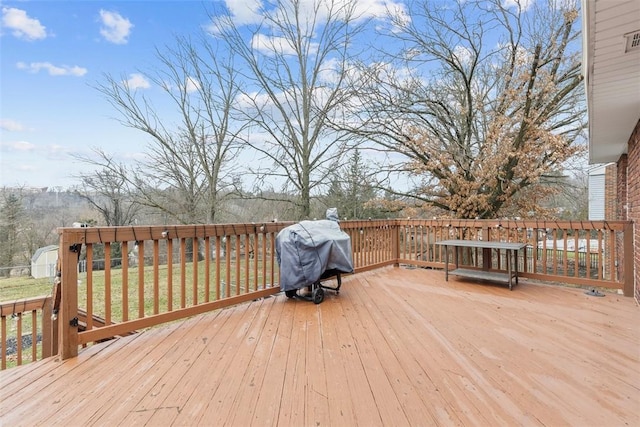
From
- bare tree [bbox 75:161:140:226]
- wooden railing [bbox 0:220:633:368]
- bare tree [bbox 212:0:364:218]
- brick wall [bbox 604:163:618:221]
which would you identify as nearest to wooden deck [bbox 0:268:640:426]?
wooden railing [bbox 0:220:633:368]

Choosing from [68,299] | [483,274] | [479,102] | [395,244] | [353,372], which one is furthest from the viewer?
[479,102]

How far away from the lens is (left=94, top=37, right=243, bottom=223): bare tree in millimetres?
9383

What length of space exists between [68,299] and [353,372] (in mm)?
2087

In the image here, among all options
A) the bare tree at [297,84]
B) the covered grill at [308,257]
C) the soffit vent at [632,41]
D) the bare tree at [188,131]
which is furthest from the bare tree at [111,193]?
the soffit vent at [632,41]

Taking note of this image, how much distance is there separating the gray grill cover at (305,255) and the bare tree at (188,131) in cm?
651

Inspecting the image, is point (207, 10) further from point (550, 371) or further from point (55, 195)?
point (550, 371)

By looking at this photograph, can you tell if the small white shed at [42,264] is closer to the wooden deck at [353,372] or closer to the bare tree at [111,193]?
the bare tree at [111,193]

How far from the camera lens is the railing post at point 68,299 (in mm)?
2146

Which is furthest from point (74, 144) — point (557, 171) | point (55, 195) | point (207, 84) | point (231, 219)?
point (557, 171)

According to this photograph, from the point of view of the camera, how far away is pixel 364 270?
5.14m

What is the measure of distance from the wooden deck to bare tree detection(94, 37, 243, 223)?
23.8 ft

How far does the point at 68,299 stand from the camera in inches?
85.4

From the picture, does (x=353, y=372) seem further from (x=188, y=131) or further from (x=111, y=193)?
(x=111, y=193)

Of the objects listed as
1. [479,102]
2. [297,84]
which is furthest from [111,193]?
[479,102]
